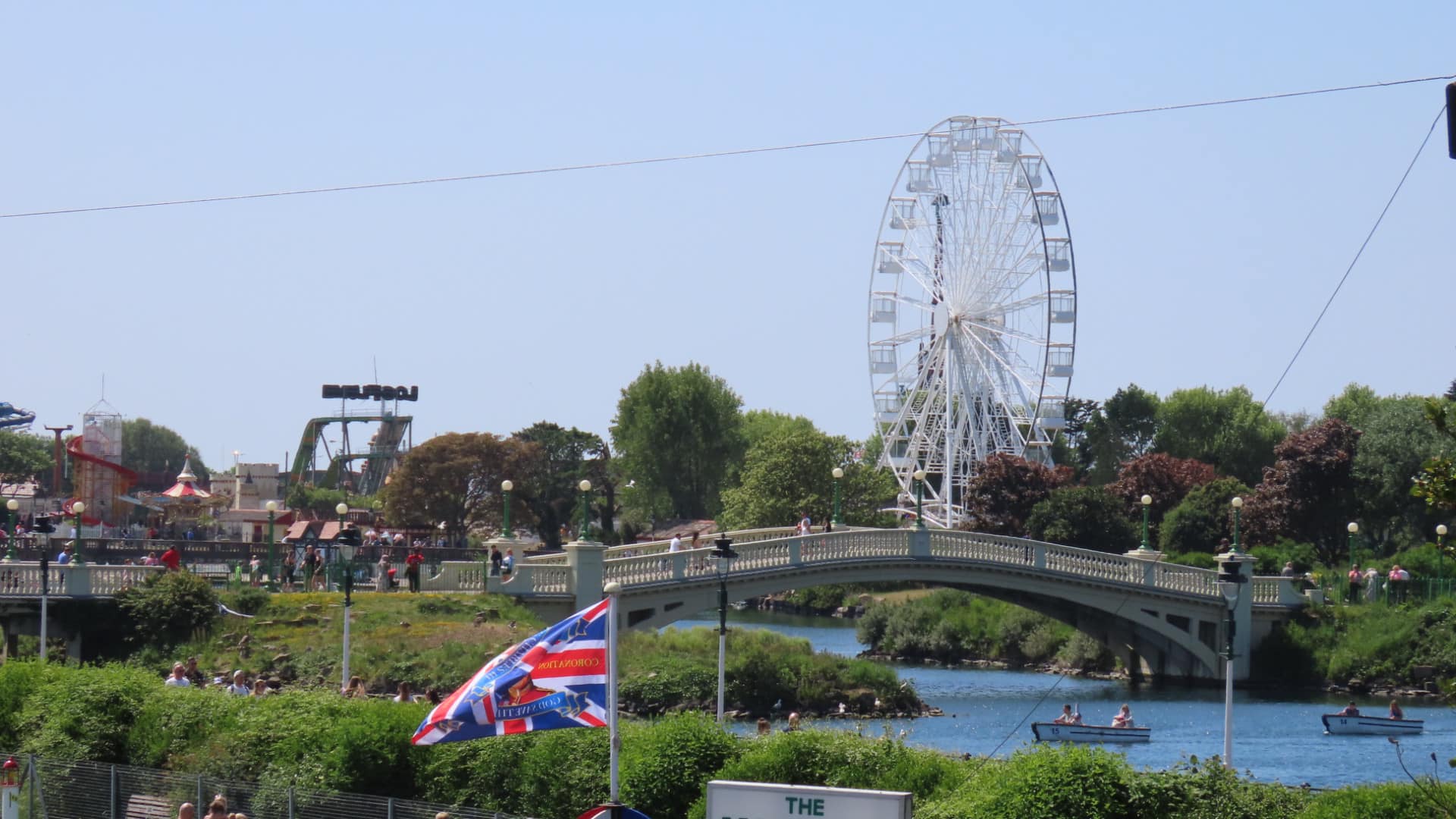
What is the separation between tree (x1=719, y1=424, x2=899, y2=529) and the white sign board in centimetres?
7941

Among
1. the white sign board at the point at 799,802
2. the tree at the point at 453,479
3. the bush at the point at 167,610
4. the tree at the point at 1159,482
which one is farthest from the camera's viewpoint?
the tree at the point at 453,479

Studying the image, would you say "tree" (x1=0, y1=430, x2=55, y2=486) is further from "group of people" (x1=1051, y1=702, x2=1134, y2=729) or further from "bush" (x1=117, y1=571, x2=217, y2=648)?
"group of people" (x1=1051, y1=702, x2=1134, y2=729)

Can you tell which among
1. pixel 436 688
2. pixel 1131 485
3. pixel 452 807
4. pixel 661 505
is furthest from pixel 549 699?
pixel 661 505

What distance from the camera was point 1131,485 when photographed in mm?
94500

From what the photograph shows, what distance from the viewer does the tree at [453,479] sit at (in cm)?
11550

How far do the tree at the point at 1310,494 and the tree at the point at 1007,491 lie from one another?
9.27 meters

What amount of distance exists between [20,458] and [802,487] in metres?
64.7

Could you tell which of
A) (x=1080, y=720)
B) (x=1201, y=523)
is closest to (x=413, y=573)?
(x=1080, y=720)

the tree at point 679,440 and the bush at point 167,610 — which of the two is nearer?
the bush at point 167,610

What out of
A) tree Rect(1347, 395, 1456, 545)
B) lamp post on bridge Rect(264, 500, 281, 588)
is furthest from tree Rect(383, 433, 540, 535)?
lamp post on bridge Rect(264, 500, 281, 588)

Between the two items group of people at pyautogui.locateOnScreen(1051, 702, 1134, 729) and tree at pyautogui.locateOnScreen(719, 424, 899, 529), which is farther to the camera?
tree at pyautogui.locateOnScreen(719, 424, 899, 529)

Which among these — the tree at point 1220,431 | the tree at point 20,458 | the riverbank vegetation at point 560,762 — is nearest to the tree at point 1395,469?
the tree at point 1220,431

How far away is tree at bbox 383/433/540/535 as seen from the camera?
11550 cm

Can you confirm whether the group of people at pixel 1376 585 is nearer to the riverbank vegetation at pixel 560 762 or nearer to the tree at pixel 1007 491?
the tree at pixel 1007 491
